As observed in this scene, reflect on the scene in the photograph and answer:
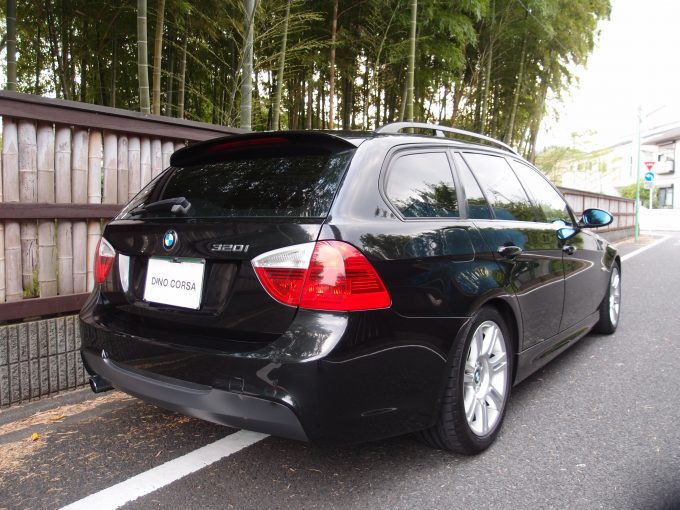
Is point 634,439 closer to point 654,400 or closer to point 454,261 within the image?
point 654,400

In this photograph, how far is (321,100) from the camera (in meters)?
11.2

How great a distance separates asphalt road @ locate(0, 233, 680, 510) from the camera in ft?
6.93

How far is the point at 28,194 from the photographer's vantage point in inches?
126

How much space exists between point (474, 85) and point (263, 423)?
11.8 metres

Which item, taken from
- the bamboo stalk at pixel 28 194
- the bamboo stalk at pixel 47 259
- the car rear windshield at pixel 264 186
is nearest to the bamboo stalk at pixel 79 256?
the bamboo stalk at pixel 47 259

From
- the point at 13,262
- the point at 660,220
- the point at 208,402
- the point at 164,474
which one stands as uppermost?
the point at 13,262

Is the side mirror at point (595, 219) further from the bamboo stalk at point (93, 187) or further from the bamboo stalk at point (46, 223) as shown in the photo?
the bamboo stalk at point (46, 223)

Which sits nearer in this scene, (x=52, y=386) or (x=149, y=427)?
(x=149, y=427)

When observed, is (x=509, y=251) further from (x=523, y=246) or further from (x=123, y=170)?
(x=123, y=170)

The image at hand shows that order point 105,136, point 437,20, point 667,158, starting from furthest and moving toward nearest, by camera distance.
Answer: point 667,158, point 437,20, point 105,136

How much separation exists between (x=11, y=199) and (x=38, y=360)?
95 cm

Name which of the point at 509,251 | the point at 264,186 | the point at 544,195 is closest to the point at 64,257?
the point at 264,186

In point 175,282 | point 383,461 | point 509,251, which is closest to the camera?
point 175,282

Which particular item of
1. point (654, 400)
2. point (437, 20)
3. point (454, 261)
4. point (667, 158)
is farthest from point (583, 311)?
point (667, 158)
